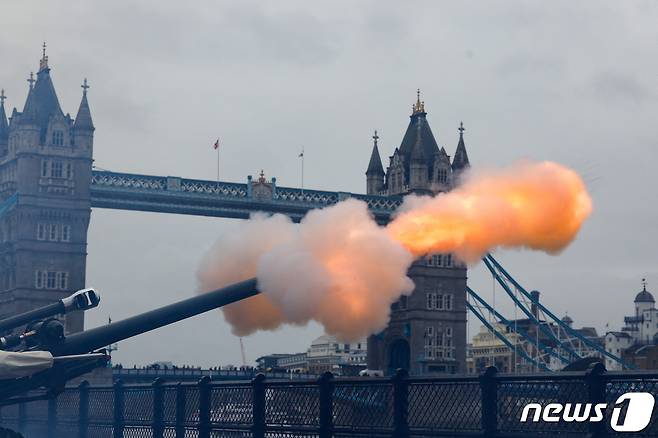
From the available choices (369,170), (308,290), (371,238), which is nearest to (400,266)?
(371,238)

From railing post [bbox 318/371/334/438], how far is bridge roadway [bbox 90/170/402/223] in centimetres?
8678

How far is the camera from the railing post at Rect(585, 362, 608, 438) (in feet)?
46.3

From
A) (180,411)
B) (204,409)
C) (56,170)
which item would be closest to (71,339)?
(180,411)

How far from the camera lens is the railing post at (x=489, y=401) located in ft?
50.2

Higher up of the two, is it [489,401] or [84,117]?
[84,117]

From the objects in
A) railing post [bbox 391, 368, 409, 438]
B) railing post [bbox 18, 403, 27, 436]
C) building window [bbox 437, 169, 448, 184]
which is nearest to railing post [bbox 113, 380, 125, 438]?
railing post [bbox 18, 403, 27, 436]

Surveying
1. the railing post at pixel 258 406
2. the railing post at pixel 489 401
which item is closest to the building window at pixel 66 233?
the railing post at pixel 258 406

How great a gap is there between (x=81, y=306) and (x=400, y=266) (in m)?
11.3

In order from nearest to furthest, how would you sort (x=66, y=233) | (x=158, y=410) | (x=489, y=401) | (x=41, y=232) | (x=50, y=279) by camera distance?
(x=489, y=401)
(x=158, y=410)
(x=50, y=279)
(x=41, y=232)
(x=66, y=233)

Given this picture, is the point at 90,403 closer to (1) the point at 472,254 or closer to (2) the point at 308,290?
(2) the point at 308,290

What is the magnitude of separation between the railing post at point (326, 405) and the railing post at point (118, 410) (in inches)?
311

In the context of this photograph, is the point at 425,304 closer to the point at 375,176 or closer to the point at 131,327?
the point at 375,176

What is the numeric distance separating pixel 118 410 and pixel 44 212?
83494 mm

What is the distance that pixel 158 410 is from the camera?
2306cm
